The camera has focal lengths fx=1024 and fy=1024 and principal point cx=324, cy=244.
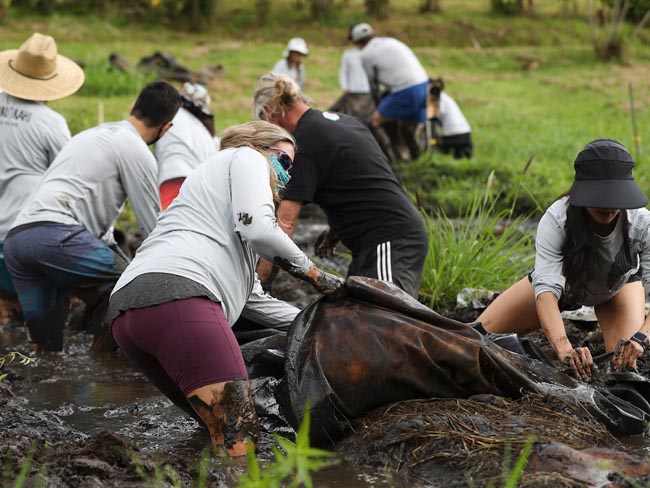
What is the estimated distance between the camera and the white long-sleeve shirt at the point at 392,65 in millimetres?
11297

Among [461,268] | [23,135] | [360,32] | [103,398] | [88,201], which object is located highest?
[360,32]

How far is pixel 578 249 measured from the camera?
4680mm

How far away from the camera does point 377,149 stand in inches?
221

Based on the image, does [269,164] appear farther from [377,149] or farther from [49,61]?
[49,61]

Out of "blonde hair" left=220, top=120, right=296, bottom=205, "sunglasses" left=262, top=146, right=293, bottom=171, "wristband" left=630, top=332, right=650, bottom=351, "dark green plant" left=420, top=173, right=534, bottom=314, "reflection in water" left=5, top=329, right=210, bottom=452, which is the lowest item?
"reflection in water" left=5, top=329, right=210, bottom=452

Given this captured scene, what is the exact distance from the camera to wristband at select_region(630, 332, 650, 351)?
4422 mm

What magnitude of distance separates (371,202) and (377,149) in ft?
1.01

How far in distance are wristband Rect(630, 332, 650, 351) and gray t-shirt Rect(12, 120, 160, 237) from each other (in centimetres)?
264

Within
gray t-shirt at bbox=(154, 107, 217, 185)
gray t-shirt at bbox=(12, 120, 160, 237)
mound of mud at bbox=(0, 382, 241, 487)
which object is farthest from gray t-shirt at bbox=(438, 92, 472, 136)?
mound of mud at bbox=(0, 382, 241, 487)

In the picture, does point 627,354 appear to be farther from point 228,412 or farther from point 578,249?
point 228,412

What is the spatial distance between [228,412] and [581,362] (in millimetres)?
1535

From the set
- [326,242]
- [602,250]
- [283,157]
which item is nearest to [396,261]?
[326,242]

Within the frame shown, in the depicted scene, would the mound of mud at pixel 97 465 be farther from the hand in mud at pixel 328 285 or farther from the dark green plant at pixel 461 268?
the dark green plant at pixel 461 268

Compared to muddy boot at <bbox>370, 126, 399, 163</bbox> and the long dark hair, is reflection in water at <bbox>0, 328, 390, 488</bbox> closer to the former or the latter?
the long dark hair
